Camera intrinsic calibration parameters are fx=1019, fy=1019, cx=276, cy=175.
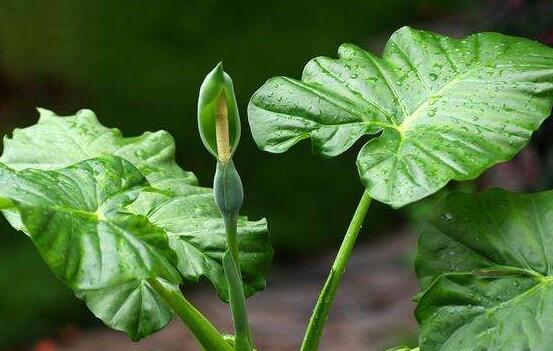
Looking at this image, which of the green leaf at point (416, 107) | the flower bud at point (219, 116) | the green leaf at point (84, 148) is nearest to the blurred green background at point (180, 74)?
the green leaf at point (84, 148)

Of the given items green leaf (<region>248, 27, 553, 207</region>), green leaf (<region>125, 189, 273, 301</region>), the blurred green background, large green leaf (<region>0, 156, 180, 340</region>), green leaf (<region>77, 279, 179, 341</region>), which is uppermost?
green leaf (<region>248, 27, 553, 207</region>)

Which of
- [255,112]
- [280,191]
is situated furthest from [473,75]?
[280,191]

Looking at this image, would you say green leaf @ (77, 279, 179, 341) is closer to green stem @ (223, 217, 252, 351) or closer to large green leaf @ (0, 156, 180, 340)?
large green leaf @ (0, 156, 180, 340)

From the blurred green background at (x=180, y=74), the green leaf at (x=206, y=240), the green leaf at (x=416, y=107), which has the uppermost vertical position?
the green leaf at (x=416, y=107)

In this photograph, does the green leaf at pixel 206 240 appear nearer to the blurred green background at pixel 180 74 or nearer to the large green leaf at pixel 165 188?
the large green leaf at pixel 165 188

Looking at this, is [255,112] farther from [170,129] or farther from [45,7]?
[45,7]

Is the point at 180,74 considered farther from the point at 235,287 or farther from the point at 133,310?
the point at 235,287

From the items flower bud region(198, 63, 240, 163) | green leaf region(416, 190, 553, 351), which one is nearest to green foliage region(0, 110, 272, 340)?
flower bud region(198, 63, 240, 163)
